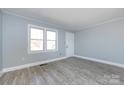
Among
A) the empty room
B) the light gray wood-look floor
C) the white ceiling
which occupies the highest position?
the white ceiling

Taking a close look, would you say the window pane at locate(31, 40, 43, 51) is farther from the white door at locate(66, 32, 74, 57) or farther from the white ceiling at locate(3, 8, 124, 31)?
the white door at locate(66, 32, 74, 57)

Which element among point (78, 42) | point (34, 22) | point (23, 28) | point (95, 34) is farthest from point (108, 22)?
point (23, 28)

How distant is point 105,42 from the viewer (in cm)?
456

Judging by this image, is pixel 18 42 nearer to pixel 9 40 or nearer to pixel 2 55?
pixel 9 40

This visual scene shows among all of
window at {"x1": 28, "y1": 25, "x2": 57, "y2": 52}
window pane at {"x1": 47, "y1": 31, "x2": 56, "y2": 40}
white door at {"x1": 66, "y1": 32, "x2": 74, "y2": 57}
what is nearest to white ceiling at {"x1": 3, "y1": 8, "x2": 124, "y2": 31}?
window at {"x1": 28, "y1": 25, "x2": 57, "y2": 52}

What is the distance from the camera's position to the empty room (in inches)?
105

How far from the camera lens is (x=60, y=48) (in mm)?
5820

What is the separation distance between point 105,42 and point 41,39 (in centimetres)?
387

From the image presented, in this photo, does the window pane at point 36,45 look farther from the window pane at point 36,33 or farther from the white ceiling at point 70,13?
the white ceiling at point 70,13

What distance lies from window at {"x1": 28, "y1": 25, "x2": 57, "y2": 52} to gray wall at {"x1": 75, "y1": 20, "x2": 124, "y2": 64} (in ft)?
8.25

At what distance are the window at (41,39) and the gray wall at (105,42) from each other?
251 cm

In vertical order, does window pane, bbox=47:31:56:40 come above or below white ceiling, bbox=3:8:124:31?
below

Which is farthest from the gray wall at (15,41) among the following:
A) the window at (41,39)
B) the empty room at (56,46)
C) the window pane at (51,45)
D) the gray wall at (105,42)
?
the gray wall at (105,42)
